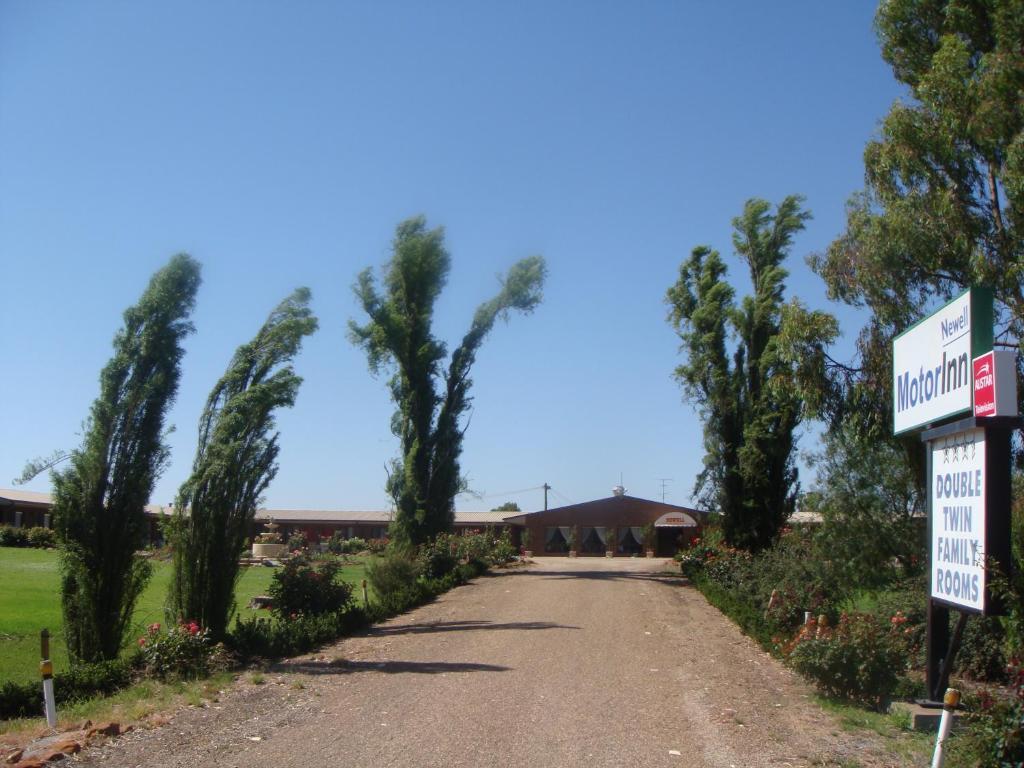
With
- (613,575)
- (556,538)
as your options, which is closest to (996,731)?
(613,575)

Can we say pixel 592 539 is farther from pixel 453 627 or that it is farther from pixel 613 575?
pixel 453 627

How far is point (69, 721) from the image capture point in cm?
1021

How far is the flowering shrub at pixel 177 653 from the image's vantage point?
13.0 metres

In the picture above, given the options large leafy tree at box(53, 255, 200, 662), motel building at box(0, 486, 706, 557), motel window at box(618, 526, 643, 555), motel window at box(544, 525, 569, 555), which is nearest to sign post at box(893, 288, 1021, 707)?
large leafy tree at box(53, 255, 200, 662)

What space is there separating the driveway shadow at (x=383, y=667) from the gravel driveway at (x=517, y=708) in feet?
0.10

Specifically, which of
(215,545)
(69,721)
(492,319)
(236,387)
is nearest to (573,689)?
(69,721)

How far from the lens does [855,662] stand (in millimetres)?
10930

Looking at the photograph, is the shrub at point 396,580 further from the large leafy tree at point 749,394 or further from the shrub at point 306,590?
the large leafy tree at point 749,394

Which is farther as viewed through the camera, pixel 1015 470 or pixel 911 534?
pixel 911 534

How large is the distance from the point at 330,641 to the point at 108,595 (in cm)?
400

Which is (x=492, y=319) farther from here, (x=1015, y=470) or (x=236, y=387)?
(x=1015, y=470)

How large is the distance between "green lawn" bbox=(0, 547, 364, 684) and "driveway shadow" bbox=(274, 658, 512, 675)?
2.82m

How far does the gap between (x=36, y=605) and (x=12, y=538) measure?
29355 mm

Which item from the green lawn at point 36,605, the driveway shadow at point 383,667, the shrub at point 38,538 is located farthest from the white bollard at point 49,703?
the shrub at point 38,538
